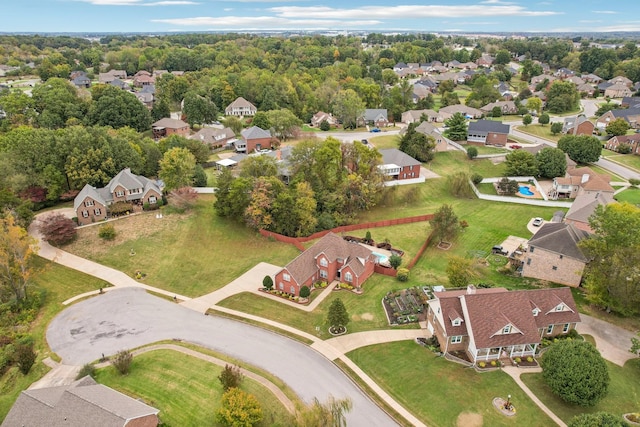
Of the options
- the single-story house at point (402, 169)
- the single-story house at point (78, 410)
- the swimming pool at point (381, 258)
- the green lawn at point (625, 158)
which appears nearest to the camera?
the single-story house at point (78, 410)

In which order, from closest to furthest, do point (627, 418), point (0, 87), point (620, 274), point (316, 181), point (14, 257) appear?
point (627, 418) < point (620, 274) < point (14, 257) < point (316, 181) < point (0, 87)

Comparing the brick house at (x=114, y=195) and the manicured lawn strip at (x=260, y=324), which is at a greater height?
the brick house at (x=114, y=195)

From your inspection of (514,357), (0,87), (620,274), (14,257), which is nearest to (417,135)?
(620,274)

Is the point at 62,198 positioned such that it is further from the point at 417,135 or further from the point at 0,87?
the point at 0,87

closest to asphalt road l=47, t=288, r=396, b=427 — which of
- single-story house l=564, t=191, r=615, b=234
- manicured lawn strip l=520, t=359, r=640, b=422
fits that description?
manicured lawn strip l=520, t=359, r=640, b=422

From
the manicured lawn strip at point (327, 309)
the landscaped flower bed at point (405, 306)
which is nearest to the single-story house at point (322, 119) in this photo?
the manicured lawn strip at point (327, 309)

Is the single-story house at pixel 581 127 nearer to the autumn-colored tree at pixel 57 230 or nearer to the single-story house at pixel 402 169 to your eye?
the single-story house at pixel 402 169
